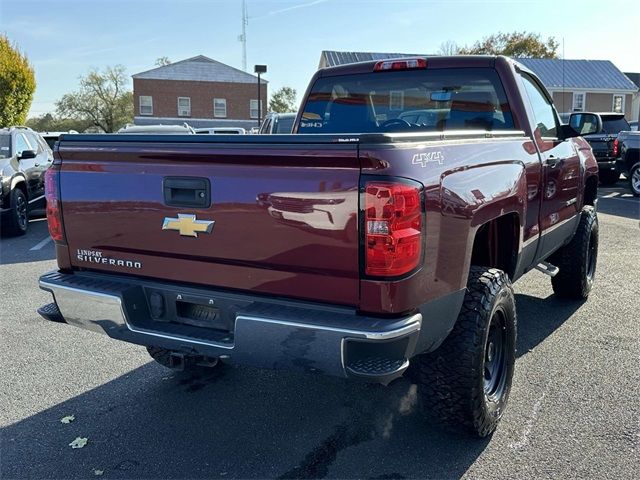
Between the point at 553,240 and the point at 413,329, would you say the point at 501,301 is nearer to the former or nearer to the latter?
the point at 413,329

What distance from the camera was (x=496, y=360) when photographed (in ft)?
11.6

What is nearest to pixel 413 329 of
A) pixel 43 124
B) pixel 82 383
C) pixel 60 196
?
pixel 60 196

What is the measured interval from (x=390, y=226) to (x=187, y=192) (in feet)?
3.36

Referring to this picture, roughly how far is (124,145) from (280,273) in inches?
42.3

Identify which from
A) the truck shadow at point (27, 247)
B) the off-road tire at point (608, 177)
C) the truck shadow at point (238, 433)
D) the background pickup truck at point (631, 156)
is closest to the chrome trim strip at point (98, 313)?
the truck shadow at point (238, 433)

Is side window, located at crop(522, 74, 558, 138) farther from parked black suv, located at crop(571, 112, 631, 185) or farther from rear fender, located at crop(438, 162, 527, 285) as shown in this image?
parked black suv, located at crop(571, 112, 631, 185)

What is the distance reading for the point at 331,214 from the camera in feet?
8.37

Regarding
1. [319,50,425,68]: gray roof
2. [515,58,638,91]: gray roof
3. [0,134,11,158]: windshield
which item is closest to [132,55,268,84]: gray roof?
[319,50,425,68]: gray roof

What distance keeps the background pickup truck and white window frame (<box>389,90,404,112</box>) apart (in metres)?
12.1

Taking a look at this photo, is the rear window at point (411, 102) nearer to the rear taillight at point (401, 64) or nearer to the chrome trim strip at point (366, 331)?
the rear taillight at point (401, 64)

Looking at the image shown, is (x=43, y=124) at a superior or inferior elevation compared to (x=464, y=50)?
inferior

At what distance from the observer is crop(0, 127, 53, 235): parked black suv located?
31.9 feet

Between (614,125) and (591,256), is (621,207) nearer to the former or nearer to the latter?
(614,125)

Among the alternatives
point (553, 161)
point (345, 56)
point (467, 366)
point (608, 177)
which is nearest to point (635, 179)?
point (608, 177)
